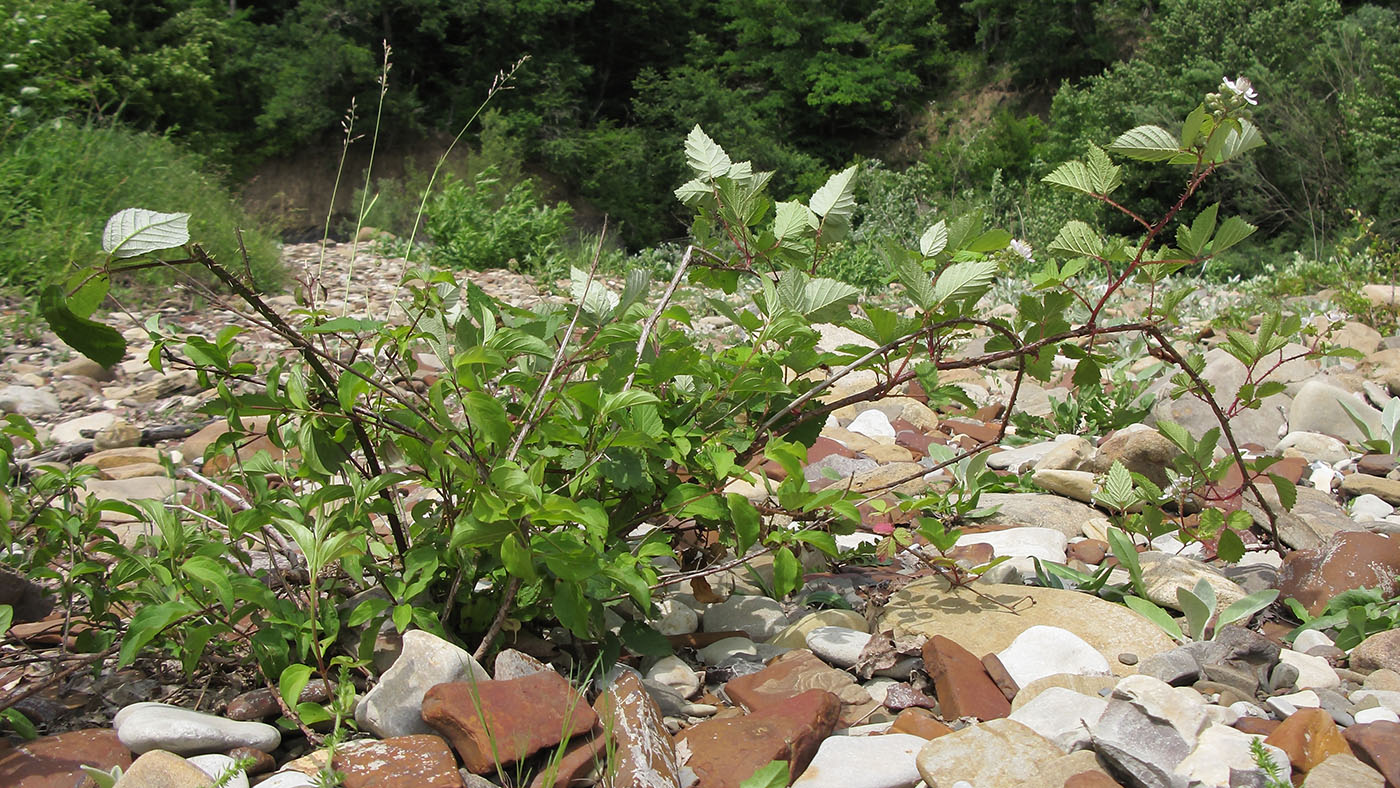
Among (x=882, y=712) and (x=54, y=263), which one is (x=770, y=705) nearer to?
(x=882, y=712)

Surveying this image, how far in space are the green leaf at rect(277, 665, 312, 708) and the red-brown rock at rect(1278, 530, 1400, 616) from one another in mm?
1629

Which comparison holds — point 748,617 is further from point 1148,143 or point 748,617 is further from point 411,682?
point 1148,143

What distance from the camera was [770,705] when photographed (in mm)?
1285

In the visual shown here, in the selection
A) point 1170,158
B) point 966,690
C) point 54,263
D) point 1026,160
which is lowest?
point 1026,160

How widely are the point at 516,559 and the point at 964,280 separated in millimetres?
783

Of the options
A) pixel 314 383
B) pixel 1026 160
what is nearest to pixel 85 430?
pixel 314 383

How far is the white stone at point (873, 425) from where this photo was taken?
10.5 ft

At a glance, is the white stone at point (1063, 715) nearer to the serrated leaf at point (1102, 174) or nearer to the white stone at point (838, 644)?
the white stone at point (838, 644)

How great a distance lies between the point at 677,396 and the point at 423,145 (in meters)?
22.8

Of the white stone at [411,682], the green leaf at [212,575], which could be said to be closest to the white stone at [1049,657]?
the white stone at [411,682]

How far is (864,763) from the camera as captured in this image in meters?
1.18

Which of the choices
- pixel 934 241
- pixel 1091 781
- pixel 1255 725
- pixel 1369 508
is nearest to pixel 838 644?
pixel 1091 781

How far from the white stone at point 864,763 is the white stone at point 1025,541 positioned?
0.78 m

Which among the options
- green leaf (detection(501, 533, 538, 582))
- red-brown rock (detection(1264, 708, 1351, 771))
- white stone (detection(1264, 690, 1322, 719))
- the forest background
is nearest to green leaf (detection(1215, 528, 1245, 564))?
white stone (detection(1264, 690, 1322, 719))
